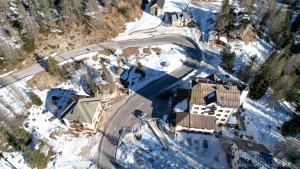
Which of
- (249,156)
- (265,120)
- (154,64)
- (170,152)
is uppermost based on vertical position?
(154,64)

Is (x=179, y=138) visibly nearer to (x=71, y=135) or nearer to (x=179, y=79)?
(x=179, y=79)

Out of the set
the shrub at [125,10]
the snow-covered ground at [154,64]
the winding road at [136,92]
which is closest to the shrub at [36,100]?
the winding road at [136,92]

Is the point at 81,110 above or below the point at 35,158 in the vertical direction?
above

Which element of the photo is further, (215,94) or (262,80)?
(262,80)

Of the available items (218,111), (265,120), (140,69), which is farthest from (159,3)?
(265,120)

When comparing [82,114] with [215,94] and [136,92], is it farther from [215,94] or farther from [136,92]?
[215,94]

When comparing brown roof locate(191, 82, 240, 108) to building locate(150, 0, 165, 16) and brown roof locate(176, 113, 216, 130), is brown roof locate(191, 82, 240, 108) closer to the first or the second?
brown roof locate(176, 113, 216, 130)

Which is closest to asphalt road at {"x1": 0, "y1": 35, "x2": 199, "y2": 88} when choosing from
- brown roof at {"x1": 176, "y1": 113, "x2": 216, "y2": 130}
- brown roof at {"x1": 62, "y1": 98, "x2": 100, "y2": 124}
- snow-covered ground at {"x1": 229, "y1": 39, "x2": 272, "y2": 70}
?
snow-covered ground at {"x1": 229, "y1": 39, "x2": 272, "y2": 70}

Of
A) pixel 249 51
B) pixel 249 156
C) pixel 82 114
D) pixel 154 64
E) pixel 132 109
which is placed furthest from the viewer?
pixel 249 51
